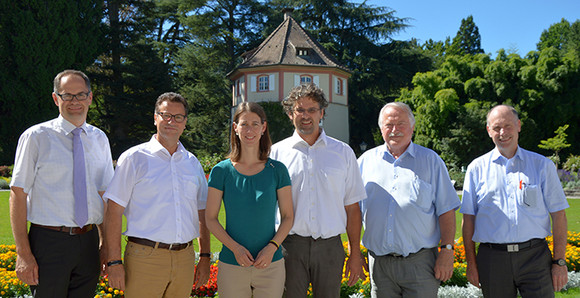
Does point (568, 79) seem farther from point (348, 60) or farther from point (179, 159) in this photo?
point (179, 159)

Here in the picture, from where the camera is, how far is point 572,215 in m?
12.6

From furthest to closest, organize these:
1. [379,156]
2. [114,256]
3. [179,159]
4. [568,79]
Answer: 1. [568,79]
2. [379,156]
3. [179,159]
4. [114,256]

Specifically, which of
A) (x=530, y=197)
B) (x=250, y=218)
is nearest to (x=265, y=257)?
(x=250, y=218)

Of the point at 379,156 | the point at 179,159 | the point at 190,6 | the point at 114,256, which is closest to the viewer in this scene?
the point at 114,256

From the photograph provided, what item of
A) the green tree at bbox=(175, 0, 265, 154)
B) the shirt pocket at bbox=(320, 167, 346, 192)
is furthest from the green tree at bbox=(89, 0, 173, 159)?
the shirt pocket at bbox=(320, 167, 346, 192)

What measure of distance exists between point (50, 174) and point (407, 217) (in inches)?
107

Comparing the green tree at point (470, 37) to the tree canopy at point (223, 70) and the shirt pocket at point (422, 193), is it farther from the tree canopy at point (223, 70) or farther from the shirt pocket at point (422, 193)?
the shirt pocket at point (422, 193)

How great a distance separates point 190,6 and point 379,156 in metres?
35.6

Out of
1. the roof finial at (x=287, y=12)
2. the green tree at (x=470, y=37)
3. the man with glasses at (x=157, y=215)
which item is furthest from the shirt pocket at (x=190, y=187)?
the green tree at (x=470, y=37)

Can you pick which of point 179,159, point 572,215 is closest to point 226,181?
point 179,159

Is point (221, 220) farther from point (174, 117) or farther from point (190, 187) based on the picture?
point (174, 117)

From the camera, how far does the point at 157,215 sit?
3459mm

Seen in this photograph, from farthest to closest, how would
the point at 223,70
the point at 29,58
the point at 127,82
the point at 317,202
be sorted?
1. the point at 223,70
2. the point at 127,82
3. the point at 29,58
4. the point at 317,202

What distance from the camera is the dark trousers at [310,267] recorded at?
3557 mm
